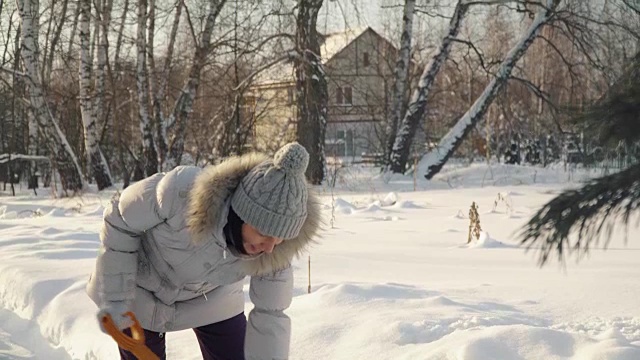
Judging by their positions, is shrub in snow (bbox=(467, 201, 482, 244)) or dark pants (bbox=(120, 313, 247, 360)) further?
shrub in snow (bbox=(467, 201, 482, 244))

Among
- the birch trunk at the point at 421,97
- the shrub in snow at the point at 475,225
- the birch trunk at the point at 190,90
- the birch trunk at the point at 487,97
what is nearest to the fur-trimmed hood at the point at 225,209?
the shrub in snow at the point at 475,225

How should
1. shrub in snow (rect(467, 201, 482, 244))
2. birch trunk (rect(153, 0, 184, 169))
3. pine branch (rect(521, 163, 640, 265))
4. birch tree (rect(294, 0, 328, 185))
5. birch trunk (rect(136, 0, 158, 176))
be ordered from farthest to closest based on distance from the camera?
birch trunk (rect(153, 0, 184, 169))
birch trunk (rect(136, 0, 158, 176))
birch tree (rect(294, 0, 328, 185))
shrub in snow (rect(467, 201, 482, 244))
pine branch (rect(521, 163, 640, 265))

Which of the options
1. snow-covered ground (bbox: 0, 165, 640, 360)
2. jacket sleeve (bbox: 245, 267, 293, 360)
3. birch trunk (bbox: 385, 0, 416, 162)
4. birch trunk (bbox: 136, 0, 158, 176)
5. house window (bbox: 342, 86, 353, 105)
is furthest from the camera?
birch trunk (bbox: 385, 0, 416, 162)

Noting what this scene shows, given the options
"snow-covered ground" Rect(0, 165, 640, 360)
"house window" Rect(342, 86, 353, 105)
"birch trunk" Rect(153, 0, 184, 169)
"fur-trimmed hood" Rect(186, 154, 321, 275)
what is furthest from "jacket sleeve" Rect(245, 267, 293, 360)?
"house window" Rect(342, 86, 353, 105)

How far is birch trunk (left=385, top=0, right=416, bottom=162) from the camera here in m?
16.1

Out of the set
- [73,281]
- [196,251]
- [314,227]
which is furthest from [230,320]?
[73,281]

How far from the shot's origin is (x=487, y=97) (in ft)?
51.4

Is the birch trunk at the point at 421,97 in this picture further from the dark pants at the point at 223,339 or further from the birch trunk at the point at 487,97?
the dark pants at the point at 223,339

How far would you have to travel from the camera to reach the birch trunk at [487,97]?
49.0 ft

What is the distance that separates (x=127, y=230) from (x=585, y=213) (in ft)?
5.13

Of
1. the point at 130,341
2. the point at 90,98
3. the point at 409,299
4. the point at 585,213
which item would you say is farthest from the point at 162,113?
the point at 585,213

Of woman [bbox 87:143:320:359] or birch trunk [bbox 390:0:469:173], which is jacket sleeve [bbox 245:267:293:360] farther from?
birch trunk [bbox 390:0:469:173]

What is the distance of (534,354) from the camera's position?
9.98 ft

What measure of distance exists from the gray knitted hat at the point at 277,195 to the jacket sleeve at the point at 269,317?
0.33m
